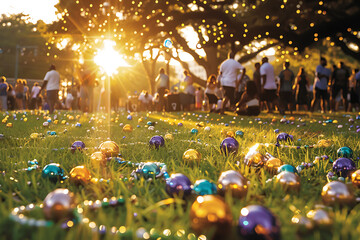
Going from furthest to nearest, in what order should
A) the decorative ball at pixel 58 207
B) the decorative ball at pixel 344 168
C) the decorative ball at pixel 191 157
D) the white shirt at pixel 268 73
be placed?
the white shirt at pixel 268 73 < the decorative ball at pixel 191 157 < the decorative ball at pixel 344 168 < the decorative ball at pixel 58 207

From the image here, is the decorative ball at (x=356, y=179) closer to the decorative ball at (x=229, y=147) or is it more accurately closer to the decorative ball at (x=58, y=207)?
the decorative ball at (x=229, y=147)

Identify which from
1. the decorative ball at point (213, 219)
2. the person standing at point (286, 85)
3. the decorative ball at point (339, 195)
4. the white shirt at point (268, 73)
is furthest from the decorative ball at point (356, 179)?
the person standing at point (286, 85)

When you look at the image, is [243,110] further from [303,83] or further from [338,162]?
[338,162]

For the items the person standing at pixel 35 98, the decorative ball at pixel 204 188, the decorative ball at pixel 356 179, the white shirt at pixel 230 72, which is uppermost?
the white shirt at pixel 230 72

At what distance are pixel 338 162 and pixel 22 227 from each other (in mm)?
1931

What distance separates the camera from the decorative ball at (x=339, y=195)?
1.50 m

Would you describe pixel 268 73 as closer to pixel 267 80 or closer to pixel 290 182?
pixel 267 80

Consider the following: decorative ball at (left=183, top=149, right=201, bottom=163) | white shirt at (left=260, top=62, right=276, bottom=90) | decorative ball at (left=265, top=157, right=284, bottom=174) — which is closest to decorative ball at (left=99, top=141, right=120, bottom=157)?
decorative ball at (left=183, top=149, right=201, bottom=163)

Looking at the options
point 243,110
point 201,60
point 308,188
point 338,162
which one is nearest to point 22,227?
point 308,188

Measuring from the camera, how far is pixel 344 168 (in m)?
2.12

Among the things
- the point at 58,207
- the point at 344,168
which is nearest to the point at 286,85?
the point at 344,168

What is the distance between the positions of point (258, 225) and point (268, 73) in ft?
32.6

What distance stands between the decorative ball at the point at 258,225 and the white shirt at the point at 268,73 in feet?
31.8

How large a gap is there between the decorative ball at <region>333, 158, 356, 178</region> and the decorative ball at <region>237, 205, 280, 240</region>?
51.7 inches
